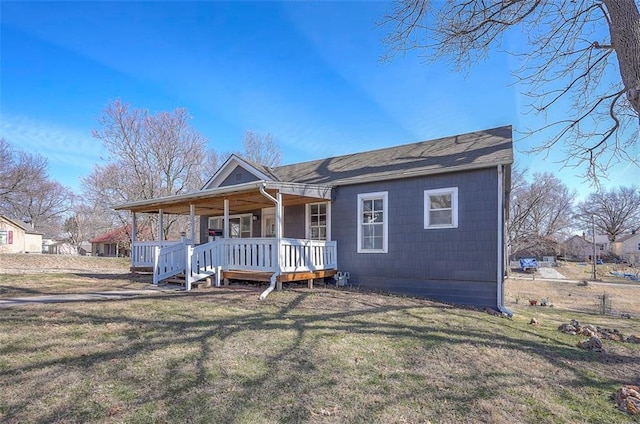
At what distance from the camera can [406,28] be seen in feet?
→ 23.3

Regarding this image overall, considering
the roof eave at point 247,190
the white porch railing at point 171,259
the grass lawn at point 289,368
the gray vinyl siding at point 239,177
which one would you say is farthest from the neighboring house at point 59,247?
the grass lawn at point 289,368

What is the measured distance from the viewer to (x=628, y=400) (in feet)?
11.4

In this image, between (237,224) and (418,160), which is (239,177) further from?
(418,160)

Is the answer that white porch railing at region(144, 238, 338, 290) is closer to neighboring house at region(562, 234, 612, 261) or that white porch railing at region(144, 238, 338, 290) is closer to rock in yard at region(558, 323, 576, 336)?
rock in yard at region(558, 323, 576, 336)

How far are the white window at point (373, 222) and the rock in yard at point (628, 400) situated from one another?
652 cm

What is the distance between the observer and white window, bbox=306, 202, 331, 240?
37.6 feet

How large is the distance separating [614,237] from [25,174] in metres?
81.6

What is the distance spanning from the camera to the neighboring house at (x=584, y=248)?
5797 centimetres

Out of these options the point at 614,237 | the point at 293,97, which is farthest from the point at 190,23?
the point at 614,237

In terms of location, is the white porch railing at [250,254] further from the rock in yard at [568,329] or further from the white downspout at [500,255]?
the rock in yard at [568,329]

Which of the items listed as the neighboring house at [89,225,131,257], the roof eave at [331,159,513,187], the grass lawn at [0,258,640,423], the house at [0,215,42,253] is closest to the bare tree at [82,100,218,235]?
the neighboring house at [89,225,131,257]

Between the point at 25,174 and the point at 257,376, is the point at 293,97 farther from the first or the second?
the point at 25,174

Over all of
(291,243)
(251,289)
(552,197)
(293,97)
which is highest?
(293,97)

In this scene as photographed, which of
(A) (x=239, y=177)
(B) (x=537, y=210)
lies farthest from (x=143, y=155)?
(B) (x=537, y=210)
